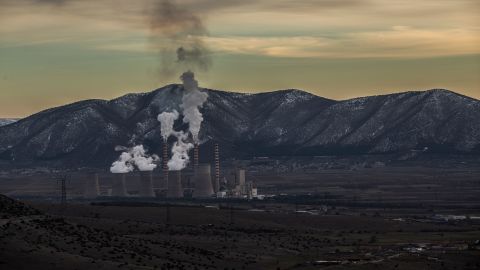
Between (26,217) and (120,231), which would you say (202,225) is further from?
(26,217)

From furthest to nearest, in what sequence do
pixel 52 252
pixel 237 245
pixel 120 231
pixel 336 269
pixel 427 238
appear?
1. pixel 427 238
2. pixel 120 231
3. pixel 237 245
4. pixel 336 269
5. pixel 52 252

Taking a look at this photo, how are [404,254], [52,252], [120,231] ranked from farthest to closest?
[120,231]
[404,254]
[52,252]

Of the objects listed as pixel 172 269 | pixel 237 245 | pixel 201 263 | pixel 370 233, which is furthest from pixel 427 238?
pixel 172 269

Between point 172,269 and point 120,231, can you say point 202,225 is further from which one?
point 172,269

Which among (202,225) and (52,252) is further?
(202,225)

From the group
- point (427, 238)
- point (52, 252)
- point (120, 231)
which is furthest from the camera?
point (427, 238)

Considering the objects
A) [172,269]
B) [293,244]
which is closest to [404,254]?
[293,244]

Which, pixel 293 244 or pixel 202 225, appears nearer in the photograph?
pixel 293 244

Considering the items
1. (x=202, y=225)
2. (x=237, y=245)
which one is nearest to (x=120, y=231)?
(x=237, y=245)

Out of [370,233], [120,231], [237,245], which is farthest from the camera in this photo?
[370,233]
